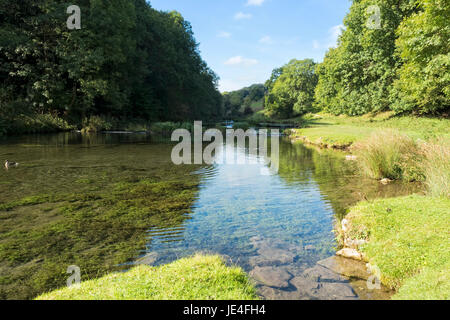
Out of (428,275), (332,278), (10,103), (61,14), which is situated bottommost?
(332,278)

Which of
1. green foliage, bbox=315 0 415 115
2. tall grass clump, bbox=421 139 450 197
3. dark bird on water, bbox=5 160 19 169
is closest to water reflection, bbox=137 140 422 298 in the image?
tall grass clump, bbox=421 139 450 197

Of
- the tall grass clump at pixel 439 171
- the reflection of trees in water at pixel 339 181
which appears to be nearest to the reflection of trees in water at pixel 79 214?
the reflection of trees in water at pixel 339 181

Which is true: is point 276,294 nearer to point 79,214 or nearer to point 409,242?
point 409,242

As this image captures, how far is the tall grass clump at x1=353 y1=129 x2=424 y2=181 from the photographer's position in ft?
42.9

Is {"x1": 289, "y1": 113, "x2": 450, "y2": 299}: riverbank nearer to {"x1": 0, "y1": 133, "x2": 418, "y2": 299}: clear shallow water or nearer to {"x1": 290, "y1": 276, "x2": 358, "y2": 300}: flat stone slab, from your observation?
{"x1": 290, "y1": 276, "x2": 358, "y2": 300}: flat stone slab

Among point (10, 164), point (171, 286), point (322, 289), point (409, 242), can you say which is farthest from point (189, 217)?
point (10, 164)

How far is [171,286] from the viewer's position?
4.49m

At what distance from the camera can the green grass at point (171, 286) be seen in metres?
4.27

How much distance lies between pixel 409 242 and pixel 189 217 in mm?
5883

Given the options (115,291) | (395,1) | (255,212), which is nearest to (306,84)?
(395,1)

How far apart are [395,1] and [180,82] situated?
4043cm

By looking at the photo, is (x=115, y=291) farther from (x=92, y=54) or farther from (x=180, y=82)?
(x=180, y=82)

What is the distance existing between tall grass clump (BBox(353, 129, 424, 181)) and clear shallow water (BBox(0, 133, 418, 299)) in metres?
0.99

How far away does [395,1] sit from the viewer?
34.3 meters
